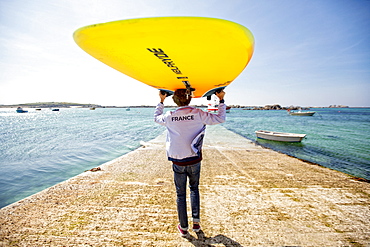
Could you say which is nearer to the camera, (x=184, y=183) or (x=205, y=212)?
Result: (x=184, y=183)

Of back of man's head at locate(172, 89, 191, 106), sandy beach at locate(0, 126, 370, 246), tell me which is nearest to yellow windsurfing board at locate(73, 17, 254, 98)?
back of man's head at locate(172, 89, 191, 106)

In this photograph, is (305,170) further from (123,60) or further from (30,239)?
(30,239)

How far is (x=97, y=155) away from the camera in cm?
992

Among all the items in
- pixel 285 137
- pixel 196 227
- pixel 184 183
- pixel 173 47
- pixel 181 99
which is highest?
pixel 173 47

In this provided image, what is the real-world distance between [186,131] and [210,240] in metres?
1.53

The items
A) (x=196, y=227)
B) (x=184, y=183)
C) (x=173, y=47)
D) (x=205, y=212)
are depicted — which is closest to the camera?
(x=173, y=47)

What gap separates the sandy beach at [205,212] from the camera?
89.7 inches

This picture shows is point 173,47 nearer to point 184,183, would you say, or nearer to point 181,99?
point 181,99

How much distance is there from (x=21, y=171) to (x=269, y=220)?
31.1ft

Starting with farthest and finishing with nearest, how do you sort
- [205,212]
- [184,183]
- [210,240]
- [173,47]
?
[205,212] < [210,240] < [184,183] < [173,47]

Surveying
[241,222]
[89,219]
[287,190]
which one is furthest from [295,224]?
[89,219]

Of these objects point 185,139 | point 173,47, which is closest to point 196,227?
point 185,139

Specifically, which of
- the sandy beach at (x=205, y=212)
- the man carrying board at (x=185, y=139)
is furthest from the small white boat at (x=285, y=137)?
the man carrying board at (x=185, y=139)

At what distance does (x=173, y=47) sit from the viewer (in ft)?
6.46
